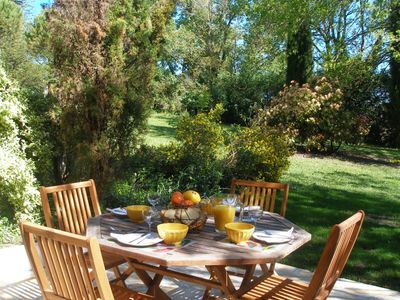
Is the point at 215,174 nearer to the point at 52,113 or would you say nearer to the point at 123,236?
the point at 52,113

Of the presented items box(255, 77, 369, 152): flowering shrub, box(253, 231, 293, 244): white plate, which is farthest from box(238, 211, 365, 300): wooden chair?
box(255, 77, 369, 152): flowering shrub

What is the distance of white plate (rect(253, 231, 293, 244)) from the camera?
96.0 inches

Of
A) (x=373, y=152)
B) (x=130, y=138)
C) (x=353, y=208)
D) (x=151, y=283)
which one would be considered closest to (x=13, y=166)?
(x=130, y=138)

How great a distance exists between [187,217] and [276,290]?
787 mm

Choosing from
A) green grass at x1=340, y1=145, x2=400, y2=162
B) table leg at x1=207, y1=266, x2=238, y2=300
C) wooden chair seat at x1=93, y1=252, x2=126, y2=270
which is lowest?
wooden chair seat at x1=93, y1=252, x2=126, y2=270

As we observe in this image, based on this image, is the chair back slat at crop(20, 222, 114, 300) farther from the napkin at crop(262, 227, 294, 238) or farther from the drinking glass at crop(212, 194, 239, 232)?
the napkin at crop(262, 227, 294, 238)

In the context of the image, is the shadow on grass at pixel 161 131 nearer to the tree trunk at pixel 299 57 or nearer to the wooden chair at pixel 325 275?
the tree trunk at pixel 299 57

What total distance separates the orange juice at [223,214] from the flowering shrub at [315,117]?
6.96 metres

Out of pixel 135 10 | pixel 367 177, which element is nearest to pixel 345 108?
pixel 367 177

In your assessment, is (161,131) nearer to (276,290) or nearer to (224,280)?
(276,290)

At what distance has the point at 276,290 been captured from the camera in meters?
2.74

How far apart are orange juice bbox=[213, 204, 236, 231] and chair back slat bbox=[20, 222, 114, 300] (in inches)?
37.6

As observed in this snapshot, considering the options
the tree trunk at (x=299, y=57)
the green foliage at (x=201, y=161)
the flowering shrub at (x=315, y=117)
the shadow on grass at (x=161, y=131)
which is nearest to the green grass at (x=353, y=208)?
the flowering shrub at (x=315, y=117)

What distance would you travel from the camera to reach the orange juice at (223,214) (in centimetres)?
266
